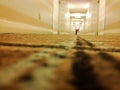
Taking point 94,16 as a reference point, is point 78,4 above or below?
above

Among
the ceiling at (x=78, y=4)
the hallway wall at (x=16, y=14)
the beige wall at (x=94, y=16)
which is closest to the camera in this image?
the hallway wall at (x=16, y=14)

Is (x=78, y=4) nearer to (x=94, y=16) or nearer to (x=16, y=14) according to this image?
(x=94, y=16)

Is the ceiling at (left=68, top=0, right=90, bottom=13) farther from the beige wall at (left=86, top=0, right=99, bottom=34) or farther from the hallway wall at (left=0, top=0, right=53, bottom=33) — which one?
the hallway wall at (left=0, top=0, right=53, bottom=33)

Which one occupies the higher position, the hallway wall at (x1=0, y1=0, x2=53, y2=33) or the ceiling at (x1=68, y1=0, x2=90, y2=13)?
the ceiling at (x1=68, y1=0, x2=90, y2=13)

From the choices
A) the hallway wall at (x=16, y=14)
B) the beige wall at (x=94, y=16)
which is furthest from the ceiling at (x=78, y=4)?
the hallway wall at (x=16, y=14)

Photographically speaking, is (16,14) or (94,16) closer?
(16,14)

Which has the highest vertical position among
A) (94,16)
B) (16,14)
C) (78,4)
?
(78,4)

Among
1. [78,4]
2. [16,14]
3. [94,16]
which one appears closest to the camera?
[16,14]

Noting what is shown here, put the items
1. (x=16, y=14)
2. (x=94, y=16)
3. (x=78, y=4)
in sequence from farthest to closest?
1. (x=78, y=4)
2. (x=94, y=16)
3. (x=16, y=14)

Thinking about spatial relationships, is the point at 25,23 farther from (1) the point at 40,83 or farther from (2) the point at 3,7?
(1) the point at 40,83

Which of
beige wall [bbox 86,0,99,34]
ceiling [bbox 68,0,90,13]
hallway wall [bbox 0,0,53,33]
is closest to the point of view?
hallway wall [bbox 0,0,53,33]

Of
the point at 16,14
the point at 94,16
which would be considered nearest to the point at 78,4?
the point at 94,16

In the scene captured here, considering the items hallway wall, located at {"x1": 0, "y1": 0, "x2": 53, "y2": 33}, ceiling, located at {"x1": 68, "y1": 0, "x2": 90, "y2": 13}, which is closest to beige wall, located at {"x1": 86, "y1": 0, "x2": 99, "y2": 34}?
ceiling, located at {"x1": 68, "y1": 0, "x2": 90, "y2": 13}

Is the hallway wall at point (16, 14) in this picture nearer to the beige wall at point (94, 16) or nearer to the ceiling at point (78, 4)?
the beige wall at point (94, 16)
